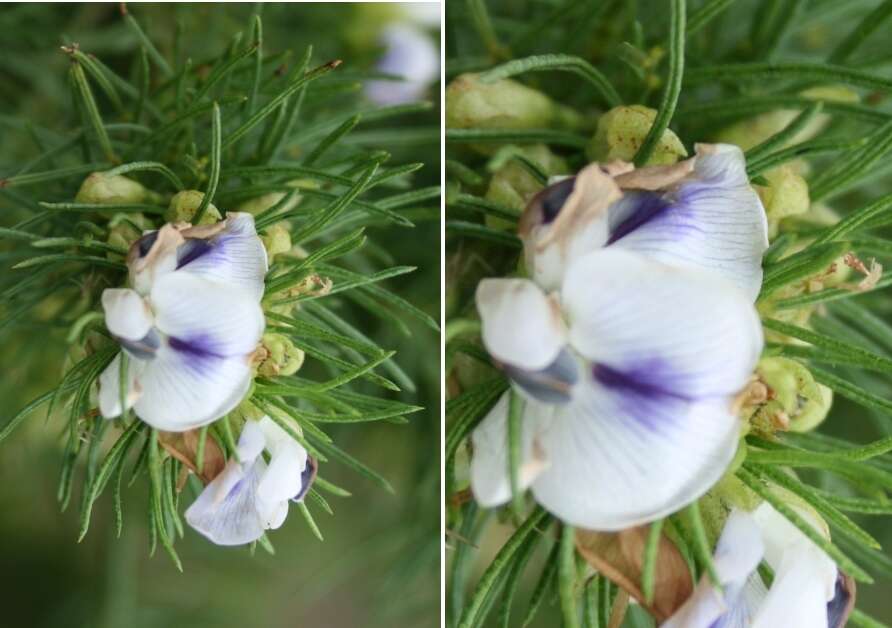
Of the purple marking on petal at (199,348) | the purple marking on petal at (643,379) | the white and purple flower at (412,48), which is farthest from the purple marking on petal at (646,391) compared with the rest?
the white and purple flower at (412,48)

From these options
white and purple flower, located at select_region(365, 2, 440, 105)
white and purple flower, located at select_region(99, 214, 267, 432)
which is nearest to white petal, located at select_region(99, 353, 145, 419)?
white and purple flower, located at select_region(99, 214, 267, 432)

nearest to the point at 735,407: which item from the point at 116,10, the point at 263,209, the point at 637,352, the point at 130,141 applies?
the point at 637,352

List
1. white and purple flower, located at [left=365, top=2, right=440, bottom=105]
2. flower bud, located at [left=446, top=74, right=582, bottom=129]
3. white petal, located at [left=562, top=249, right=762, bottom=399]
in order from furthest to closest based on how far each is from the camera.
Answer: white and purple flower, located at [left=365, top=2, right=440, bottom=105], flower bud, located at [left=446, top=74, right=582, bottom=129], white petal, located at [left=562, top=249, right=762, bottom=399]

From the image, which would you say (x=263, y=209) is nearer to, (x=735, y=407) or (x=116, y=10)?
(x=735, y=407)

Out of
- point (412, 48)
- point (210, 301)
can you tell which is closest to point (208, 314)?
point (210, 301)

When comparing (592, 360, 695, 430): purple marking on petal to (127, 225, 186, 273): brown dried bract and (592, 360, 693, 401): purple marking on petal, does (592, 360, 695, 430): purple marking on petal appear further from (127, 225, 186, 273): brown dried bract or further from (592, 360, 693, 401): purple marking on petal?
(127, 225, 186, 273): brown dried bract

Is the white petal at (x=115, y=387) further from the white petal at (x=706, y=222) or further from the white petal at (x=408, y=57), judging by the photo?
the white petal at (x=408, y=57)
